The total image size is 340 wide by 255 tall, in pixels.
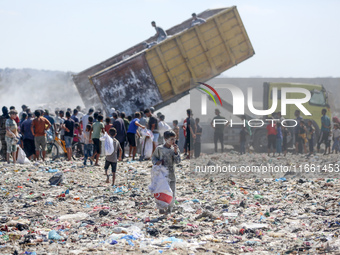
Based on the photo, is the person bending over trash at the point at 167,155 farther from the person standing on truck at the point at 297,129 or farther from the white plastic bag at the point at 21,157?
the person standing on truck at the point at 297,129

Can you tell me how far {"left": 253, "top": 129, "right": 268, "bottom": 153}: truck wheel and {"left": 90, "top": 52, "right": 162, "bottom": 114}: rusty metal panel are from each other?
379cm

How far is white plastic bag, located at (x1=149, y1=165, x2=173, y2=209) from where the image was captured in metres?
7.15

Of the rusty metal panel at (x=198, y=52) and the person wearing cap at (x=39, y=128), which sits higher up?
the rusty metal panel at (x=198, y=52)

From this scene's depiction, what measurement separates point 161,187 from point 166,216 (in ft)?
1.48

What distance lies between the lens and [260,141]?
17.2 meters

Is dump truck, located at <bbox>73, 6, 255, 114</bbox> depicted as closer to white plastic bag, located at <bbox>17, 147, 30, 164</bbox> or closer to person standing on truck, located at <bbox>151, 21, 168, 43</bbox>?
person standing on truck, located at <bbox>151, 21, 168, 43</bbox>

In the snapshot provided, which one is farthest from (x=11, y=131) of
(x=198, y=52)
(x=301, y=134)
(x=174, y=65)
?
(x=301, y=134)

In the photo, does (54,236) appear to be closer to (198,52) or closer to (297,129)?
(198,52)

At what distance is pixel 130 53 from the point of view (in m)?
17.4

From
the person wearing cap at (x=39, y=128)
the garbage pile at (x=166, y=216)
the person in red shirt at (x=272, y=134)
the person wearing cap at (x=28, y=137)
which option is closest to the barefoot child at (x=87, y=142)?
the garbage pile at (x=166, y=216)

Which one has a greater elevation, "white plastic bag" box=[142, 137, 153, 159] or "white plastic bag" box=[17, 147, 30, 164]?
"white plastic bag" box=[142, 137, 153, 159]

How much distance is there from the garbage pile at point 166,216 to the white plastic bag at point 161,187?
0.23 metres

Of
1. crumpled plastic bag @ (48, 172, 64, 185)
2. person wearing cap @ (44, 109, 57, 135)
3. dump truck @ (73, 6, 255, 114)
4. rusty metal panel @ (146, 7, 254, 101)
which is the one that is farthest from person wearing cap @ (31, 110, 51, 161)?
rusty metal panel @ (146, 7, 254, 101)

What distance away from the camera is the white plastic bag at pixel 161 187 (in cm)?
715
